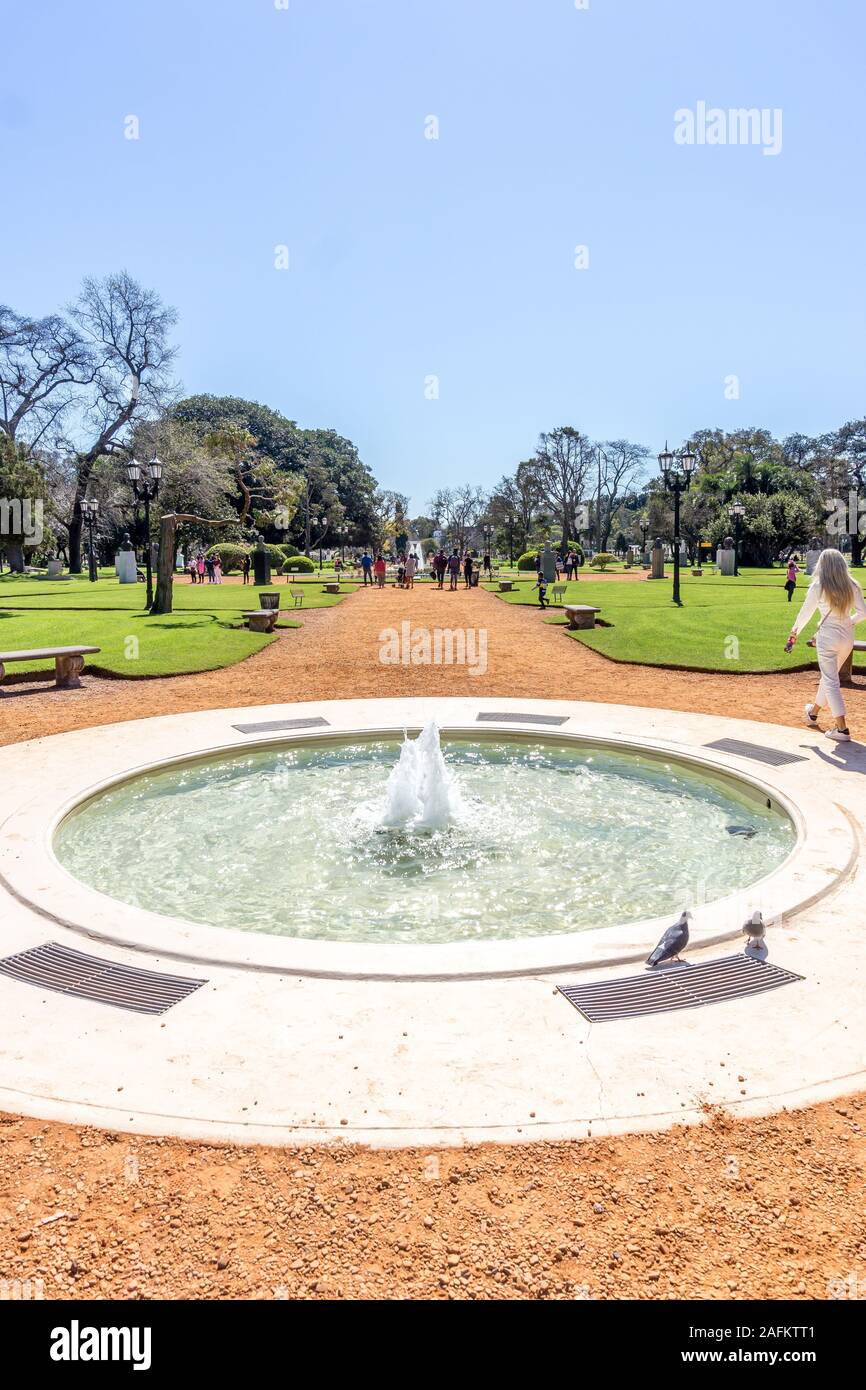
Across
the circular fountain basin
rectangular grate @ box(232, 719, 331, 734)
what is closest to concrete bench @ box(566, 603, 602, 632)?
rectangular grate @ box(232, 719, 331, 734)

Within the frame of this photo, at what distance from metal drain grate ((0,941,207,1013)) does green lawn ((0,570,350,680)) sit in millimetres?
11486

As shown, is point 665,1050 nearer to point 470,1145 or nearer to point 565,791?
point 470,1145

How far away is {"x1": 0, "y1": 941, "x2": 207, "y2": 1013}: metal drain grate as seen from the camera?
451 centimetres

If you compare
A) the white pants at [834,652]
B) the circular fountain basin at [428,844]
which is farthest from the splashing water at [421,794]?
the white pants at [834,652]

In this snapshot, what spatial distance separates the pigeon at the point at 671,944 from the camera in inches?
188

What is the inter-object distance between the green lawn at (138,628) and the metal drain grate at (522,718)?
721cm

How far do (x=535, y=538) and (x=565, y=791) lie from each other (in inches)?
3084

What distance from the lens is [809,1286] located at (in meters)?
2.73

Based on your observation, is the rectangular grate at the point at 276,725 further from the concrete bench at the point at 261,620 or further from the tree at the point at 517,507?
the tree at the point at 517,507

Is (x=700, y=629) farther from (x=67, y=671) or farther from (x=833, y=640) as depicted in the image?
(x=67, y=671)

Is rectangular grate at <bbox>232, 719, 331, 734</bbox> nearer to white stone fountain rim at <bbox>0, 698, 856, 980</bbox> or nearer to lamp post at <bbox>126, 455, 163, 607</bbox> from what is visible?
white stone fountain rim at <bbox>0, 698, 856, 980</bbox>

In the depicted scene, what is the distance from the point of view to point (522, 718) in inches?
470

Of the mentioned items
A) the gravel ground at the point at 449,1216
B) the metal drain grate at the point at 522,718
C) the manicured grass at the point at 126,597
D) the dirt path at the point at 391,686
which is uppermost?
the manicured grass at the point at 126,597

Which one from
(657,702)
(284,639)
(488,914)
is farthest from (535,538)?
(488,914)
